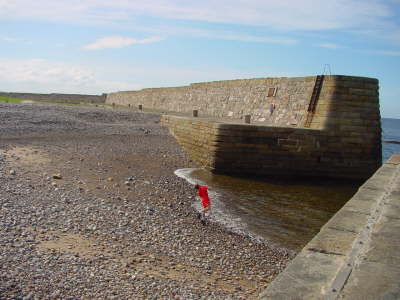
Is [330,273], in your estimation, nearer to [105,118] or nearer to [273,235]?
[273,235]

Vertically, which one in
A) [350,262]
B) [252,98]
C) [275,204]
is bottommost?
[275,204]

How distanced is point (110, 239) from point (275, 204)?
16.1ft

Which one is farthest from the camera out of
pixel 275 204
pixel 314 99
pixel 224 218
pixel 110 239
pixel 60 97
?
pixel 60 97

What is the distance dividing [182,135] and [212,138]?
162 inches

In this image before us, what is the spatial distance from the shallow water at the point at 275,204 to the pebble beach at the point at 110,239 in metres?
0.55

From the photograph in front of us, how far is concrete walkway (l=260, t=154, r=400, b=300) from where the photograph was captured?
2766mm

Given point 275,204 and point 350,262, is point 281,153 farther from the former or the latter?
point 350,262

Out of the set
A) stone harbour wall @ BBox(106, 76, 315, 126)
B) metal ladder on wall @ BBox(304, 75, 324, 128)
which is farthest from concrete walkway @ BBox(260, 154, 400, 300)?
stone harbour wall @ BBox(106, 76, 315, 126)

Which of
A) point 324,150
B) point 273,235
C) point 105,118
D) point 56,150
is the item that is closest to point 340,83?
point 324,150

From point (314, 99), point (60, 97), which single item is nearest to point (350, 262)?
point (314, 99)

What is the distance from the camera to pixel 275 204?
31.8 feet

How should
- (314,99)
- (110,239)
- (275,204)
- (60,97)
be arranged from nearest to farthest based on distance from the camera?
(110,239), (275,204), (314,99), (60,97)

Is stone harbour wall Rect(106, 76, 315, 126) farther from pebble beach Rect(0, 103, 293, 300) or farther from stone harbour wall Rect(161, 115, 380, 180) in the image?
pebble beach Rect(0, 103, 293, 300)

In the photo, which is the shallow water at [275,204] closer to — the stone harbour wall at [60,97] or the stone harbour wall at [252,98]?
the stone harbour wall at [252,98]
